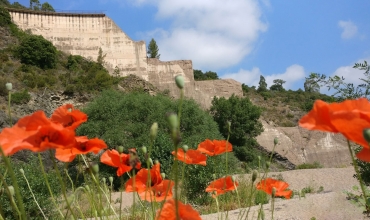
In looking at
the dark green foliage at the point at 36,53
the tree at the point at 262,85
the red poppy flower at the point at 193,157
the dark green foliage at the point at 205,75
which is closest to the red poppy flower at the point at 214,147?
the red poppy flower at the point at 193,157

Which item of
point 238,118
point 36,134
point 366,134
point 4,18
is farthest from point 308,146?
point 366,134

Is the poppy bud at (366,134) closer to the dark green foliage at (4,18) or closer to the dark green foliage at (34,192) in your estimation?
the dark green foliage at (34,192)

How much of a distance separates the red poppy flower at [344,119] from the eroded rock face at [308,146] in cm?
Answer: 1951

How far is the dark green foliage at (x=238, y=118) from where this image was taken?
19.1m

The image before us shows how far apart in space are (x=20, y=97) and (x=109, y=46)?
896 cm

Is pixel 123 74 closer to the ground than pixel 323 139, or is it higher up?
higher up

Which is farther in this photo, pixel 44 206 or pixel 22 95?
pixel 22 95

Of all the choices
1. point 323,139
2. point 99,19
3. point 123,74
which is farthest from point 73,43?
point 323,139

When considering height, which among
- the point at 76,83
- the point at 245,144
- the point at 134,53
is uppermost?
the point at 134,53

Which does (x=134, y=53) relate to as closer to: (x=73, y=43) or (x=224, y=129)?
(x=73, y=43)

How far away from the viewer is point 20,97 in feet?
50.1

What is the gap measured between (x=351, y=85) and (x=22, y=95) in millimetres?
14817

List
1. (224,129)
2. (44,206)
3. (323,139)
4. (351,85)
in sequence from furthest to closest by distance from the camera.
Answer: (323,139)
(224,129)
(44,206)
(351,85)

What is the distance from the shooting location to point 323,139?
2064 cm
